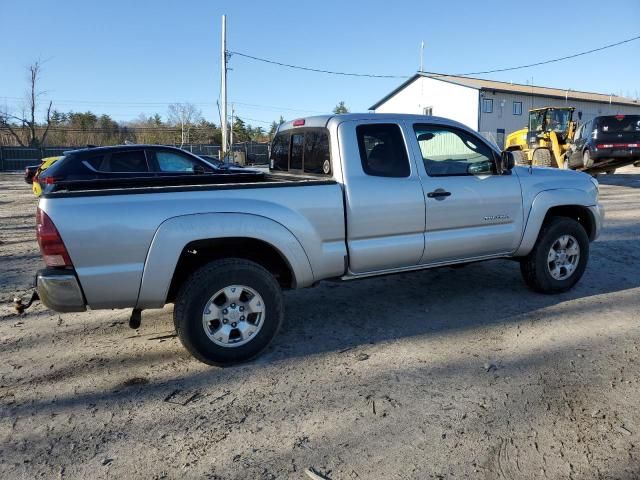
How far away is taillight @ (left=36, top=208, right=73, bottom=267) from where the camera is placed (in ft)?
10.2

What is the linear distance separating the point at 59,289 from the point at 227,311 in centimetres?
113

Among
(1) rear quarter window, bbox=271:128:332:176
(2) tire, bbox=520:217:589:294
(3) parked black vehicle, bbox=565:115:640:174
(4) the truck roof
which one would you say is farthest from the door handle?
(3) parked black vehicle, bbox=565:115:640:174

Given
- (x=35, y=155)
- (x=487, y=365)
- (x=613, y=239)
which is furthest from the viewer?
(x=35, y=155)

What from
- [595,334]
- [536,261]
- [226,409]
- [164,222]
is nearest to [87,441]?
[226,409]

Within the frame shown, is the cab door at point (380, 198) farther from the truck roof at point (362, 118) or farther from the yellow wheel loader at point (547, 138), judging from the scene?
the yellow wheel loader at point (547, 138)

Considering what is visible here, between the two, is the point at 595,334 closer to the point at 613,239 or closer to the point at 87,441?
the point at 87,441

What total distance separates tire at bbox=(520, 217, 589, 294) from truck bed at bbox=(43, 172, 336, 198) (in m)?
2.44

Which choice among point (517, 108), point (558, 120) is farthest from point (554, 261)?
point (517, 108)

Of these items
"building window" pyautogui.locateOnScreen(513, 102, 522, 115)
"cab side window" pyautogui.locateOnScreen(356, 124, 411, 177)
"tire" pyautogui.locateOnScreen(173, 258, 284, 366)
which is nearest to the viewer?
"tire" pyautogui.locateOnScreen(173, 258, 284, 366)

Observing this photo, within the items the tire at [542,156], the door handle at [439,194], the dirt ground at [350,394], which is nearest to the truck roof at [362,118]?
the door handle at [439,194]

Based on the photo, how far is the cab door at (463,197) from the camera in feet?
14.4

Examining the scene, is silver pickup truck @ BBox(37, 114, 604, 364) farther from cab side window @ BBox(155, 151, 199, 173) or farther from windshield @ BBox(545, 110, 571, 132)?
windshield @ BBox(545, 110, 571, 132)

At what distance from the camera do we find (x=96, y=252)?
3215 mm

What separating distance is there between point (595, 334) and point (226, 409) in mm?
3128
